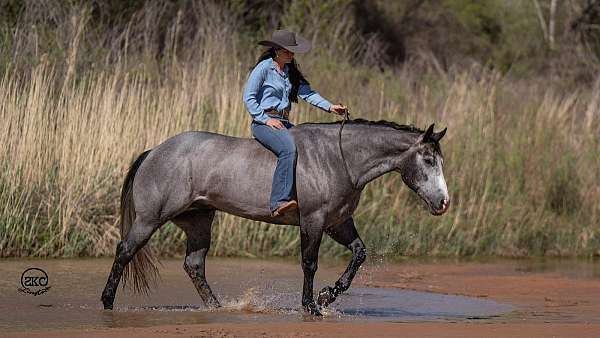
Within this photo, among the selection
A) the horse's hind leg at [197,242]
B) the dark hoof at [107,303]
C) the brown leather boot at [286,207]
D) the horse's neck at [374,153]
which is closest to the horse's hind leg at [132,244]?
the dark hoof at [107,303]

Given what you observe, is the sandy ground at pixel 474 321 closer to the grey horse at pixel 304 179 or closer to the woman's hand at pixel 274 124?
the grey horse at pixel 304 179

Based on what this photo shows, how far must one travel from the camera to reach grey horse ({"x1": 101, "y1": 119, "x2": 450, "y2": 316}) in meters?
9.21

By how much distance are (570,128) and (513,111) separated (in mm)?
939

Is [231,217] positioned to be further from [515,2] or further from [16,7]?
[515,2]

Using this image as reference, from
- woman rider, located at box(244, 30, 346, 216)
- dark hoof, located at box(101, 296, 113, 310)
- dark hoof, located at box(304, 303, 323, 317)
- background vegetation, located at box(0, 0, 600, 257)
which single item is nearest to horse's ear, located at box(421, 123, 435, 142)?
woman rider, located at box(244, 30, 346, 216)

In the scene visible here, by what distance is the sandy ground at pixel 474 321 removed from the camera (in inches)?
311

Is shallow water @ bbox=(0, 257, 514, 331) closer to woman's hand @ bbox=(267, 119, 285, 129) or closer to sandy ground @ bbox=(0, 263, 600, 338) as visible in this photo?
sandy ground @ bbox=(0, 263, 600, 338)

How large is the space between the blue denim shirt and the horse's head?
83cm

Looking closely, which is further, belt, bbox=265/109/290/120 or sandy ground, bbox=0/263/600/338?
belt, bbox=265/109/290/120

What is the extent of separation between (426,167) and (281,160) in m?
1.16

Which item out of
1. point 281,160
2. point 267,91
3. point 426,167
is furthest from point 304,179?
point 426,167

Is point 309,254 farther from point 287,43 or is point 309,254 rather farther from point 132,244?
point 287,43

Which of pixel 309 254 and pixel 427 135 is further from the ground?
pixel 427 135

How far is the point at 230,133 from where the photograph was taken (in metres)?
13.7
